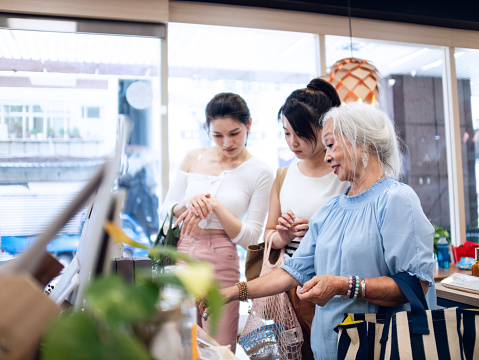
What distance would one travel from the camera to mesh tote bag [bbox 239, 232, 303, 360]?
1.72 metres

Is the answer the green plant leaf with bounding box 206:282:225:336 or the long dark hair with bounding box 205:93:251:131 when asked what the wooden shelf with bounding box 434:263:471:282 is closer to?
the long dark hair with bounding box 205:93:251:131

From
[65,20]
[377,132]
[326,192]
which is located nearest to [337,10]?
[65,20]

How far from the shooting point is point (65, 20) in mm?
3641

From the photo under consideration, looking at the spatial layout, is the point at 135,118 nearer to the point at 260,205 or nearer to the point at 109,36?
the point at 109,36

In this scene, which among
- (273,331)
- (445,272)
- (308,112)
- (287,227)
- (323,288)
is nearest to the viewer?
(323,288)

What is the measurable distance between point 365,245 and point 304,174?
72cm

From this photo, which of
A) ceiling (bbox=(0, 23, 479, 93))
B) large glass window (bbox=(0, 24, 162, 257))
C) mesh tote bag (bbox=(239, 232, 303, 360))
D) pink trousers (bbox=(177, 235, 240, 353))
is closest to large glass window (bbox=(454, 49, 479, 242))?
ceiling (bbox=(0, 23, 479, 93))

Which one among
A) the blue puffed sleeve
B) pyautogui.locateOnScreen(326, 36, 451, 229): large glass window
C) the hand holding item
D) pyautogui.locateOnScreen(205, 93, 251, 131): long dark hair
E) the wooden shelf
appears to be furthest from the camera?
pyautogui.locateOnScreen(326, 36, 451, 229): large glass window

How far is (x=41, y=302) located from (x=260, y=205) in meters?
1.94

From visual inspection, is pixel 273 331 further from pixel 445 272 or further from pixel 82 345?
pixel 445 272

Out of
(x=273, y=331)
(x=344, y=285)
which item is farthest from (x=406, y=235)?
(x=273, y=331)

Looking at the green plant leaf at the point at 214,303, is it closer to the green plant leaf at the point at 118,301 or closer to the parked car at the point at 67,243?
the green plant leaf at the point at 118,301

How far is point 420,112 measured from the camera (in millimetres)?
4812

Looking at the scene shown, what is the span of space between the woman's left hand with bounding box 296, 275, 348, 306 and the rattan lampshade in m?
1.70
